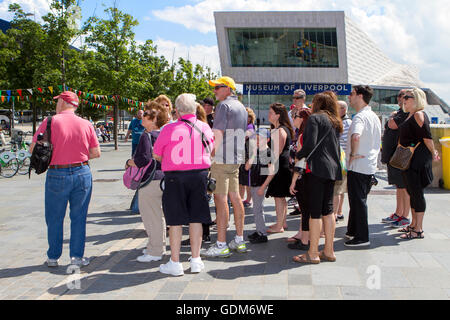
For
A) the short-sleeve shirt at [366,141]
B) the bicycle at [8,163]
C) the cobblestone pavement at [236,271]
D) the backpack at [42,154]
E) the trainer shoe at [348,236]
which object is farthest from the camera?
the bicycle at [8,163]

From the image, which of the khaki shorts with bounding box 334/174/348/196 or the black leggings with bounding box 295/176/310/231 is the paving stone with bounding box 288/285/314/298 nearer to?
the black leggings with bounding box 295/176/310/231

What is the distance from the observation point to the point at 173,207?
4551 mm

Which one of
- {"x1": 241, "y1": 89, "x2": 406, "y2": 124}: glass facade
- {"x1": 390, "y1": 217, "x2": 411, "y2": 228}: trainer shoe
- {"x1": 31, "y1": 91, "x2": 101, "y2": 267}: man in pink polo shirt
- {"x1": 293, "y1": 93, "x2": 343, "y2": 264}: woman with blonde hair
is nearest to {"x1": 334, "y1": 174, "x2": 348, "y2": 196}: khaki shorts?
{"x1": 390, "y1": 217, "x2": 411, "y2": 228}: trainer shoe

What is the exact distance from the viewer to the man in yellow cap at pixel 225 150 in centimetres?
513

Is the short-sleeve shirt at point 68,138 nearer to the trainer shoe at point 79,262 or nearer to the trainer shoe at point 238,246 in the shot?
the trainer shoe at point 79,262

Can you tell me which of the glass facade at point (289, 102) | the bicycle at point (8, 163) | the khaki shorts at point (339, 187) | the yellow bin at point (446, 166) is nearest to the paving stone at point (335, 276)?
the khaki shorts at point (339, 187)

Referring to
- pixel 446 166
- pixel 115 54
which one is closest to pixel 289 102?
pixel 115 54

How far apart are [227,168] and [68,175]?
5.65ft

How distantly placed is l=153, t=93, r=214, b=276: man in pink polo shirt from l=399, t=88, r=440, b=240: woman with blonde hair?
9.61 feet

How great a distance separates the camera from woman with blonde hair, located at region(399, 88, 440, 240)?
19.4 feet

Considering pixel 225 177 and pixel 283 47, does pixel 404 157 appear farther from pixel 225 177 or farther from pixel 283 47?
pixel 283 47

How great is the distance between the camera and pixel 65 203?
15.8 ft

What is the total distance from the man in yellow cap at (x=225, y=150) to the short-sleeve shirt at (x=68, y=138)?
1410 millimetres
